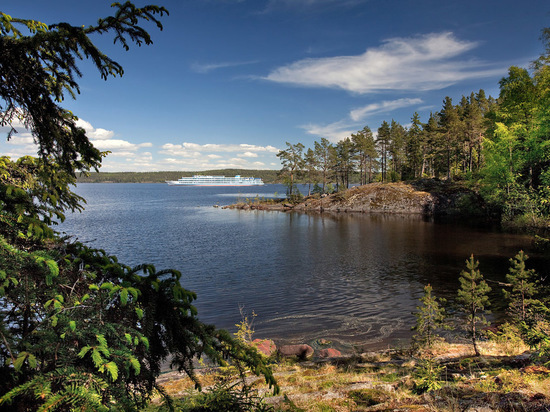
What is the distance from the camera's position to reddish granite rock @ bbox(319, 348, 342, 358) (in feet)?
43.4

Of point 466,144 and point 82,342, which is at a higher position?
point 466,144

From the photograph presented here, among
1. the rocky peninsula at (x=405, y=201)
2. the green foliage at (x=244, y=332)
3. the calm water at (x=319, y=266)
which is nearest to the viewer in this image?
the green foliage at (x=244, y=332)

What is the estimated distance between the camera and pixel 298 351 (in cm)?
1356

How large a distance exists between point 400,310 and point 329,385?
11363 mm

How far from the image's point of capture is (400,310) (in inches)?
715

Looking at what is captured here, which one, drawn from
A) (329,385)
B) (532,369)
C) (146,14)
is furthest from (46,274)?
(532,369)

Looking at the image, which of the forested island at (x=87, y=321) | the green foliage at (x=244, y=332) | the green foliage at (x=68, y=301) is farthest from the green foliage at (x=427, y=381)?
the green foliage at (x=68, y=301)

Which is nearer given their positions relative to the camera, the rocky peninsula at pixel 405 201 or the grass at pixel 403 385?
the grass at pixel 403 385

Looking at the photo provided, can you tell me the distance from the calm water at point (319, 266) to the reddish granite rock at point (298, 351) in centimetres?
133

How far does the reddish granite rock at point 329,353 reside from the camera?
13242mm

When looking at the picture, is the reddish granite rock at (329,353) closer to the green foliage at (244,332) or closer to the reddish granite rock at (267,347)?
the reddish granite rock at (267,347)

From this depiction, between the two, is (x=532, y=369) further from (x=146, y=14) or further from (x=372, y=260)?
(x=372, y=260)

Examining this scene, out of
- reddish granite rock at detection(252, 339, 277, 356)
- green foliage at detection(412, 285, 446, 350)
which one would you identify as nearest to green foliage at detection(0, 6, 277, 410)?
green foliage at detection(412, 285, 446, 350)

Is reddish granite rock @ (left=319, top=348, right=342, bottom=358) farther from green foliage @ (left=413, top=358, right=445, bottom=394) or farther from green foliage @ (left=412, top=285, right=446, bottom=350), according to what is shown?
green foliage @ (left=413, top=358, right=445, bottom=394)
